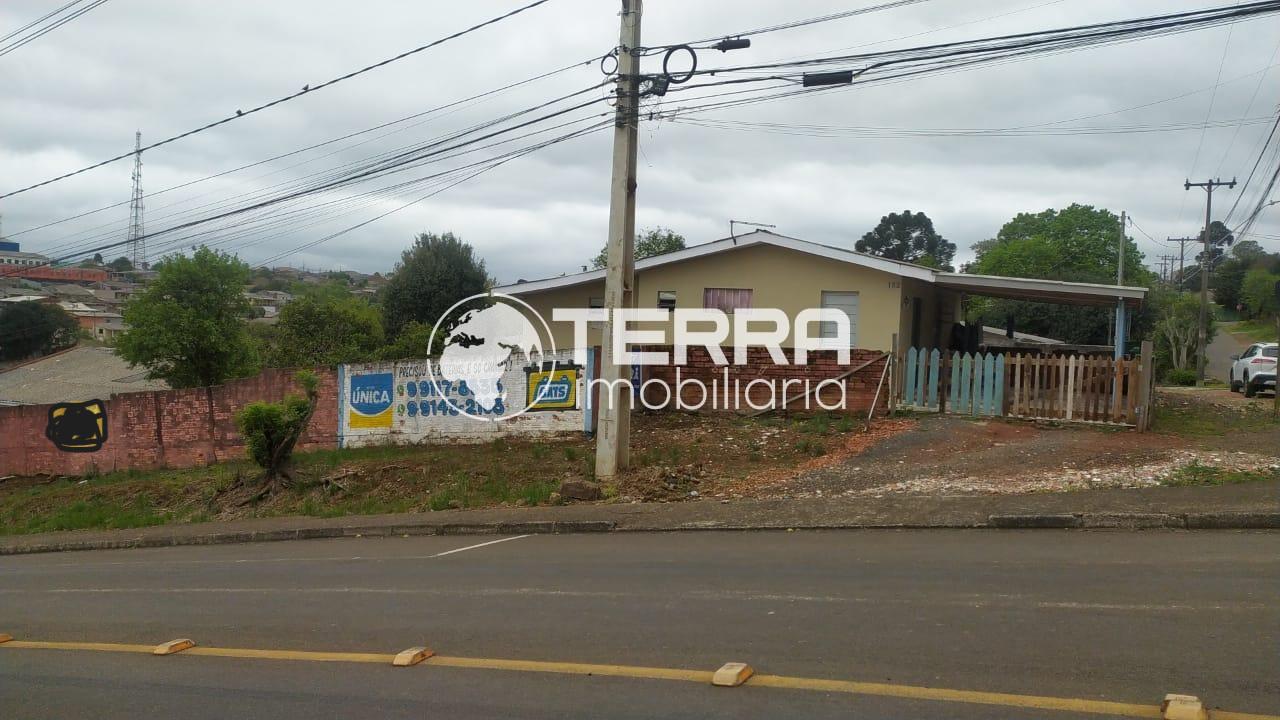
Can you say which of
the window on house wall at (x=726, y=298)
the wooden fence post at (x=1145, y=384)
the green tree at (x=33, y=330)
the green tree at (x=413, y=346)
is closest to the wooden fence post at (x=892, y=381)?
the wooden fence post at (x=1145, y=384)

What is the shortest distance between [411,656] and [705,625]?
6.95ft

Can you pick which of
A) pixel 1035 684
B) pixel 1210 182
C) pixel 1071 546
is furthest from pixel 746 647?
pixel 1210 182

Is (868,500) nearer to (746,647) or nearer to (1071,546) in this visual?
(1071,546)

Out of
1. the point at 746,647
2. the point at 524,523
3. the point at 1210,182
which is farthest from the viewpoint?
the point at 1210,182

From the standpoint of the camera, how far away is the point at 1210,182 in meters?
45.2

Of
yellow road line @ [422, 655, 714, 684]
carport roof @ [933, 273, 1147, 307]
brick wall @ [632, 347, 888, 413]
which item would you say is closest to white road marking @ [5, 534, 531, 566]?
yellow road line @ [422, 655, 714, 684]

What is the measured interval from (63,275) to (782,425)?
110921 millimetres

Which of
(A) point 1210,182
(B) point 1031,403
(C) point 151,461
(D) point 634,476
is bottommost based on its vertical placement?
(C) point 151,461

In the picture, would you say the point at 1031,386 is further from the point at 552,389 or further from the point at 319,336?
the point at 319,336

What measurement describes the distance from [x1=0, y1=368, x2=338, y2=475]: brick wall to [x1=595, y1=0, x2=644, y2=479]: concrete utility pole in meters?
10.1

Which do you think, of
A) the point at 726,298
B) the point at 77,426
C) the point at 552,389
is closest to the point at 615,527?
the point at 552,389

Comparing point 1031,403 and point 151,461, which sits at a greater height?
point 1031,403

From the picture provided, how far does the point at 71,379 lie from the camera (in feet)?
140

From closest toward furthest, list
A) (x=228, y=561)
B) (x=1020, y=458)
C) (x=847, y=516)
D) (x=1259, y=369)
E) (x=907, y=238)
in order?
(x=847, y=516), (x=228, y=561), (x=1020, y=458), (x=1259, y=369), (x=907, y=238)
